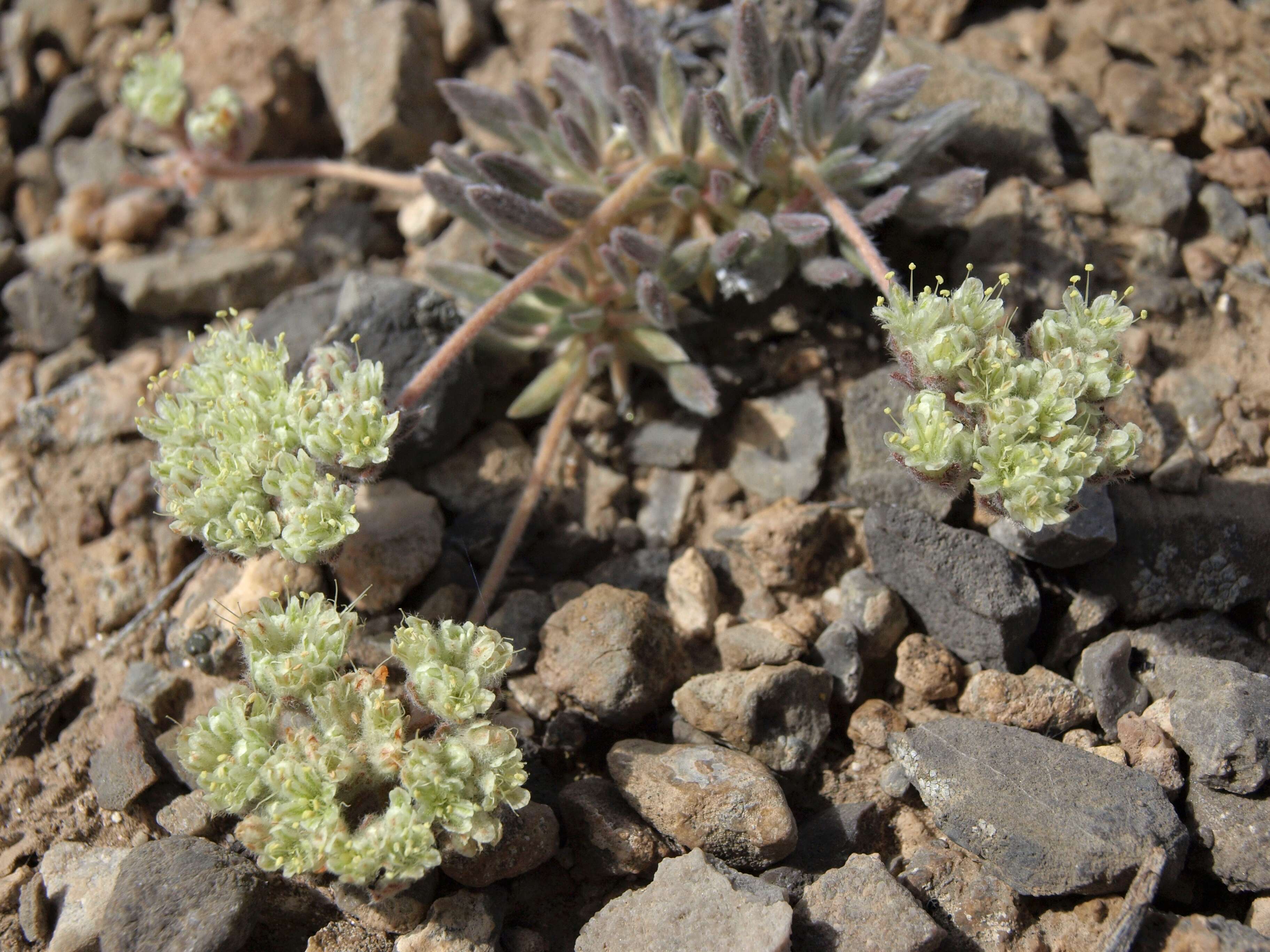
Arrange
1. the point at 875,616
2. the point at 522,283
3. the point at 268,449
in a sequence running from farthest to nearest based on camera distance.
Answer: the point at 522,283 < the point at 875,616 < the point at 268,449

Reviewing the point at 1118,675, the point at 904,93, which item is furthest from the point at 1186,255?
the point at 1118,675

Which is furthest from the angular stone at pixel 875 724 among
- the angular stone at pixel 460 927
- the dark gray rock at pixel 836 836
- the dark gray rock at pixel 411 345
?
the dark gray rock at pixel 411 345

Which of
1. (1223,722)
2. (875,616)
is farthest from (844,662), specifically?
(1223,722)

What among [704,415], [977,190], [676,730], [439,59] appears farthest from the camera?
[439,59]

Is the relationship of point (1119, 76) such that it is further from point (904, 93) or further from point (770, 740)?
point (770, 740)

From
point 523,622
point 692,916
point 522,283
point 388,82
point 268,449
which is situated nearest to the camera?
point 692,916

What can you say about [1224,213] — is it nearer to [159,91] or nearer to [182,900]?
[182,900]

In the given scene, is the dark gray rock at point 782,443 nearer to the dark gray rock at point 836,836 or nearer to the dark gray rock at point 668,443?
the dark gray rock at point 668,443
